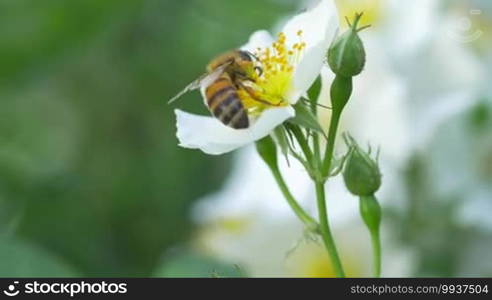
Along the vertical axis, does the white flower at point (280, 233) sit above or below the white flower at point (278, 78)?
above

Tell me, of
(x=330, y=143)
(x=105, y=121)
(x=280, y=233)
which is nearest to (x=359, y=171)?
(x=330, y=143)

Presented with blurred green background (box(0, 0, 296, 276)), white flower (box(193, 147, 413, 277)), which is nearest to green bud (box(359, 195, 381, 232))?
white flower (box(193, 147, 413, 277))

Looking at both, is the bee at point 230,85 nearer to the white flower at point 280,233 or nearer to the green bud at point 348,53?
the green bud at point 348,53

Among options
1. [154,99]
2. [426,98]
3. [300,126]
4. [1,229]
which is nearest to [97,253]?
[1,229]

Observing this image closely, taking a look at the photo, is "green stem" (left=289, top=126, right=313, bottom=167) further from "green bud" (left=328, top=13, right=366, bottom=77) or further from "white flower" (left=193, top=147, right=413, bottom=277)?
"white flower" (left=193, top=147, right=413, bottom=277)

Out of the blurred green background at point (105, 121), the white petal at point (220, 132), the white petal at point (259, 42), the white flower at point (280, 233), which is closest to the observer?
the white petal at point (220, 132)

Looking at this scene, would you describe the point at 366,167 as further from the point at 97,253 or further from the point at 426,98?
the point at 97,253

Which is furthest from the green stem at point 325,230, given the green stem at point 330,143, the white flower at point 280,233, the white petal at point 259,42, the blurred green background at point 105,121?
the blurred green background at point 105,121
